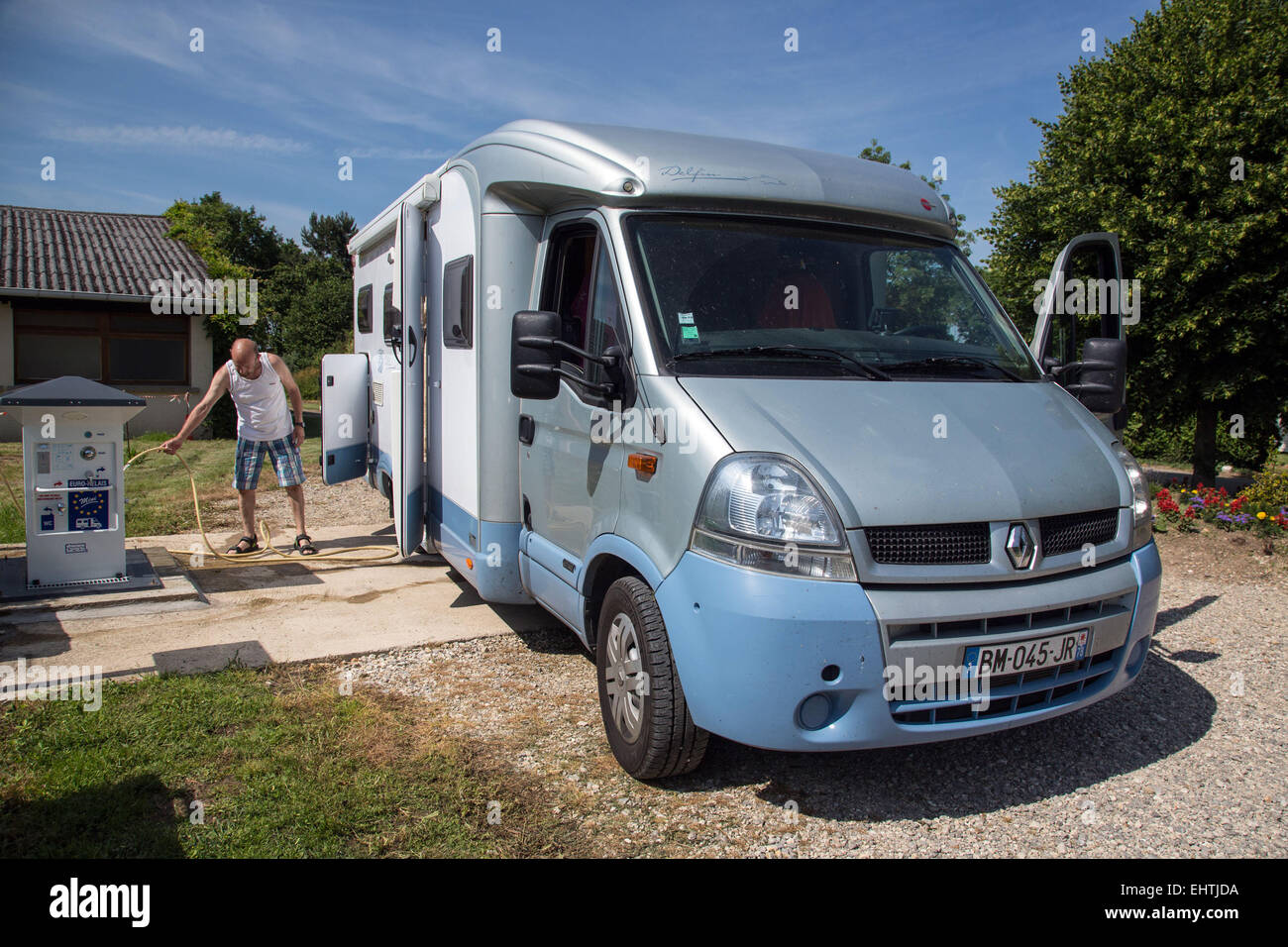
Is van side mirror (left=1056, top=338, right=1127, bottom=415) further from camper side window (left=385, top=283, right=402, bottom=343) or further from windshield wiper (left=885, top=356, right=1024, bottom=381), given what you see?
camper side window (left=385, top=283, right=402, bottom=343)

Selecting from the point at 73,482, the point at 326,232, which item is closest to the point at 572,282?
the point at 73,482

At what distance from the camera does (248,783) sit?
351cm

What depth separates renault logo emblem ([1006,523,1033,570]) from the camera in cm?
312

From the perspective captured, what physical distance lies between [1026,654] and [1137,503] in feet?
3.16

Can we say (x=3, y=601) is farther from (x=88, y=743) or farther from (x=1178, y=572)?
(x=1178, y=572)

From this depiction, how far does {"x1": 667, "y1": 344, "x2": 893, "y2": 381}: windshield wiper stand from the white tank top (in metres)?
4.85

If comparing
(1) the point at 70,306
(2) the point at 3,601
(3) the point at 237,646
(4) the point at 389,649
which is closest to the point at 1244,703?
(4) the point at 389,649

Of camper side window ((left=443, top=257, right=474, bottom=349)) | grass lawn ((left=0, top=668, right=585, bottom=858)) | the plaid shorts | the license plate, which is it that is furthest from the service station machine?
the license plate

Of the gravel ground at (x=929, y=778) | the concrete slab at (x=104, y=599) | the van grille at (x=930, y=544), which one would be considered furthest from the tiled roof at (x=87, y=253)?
the van grille at (x=930, y=544)

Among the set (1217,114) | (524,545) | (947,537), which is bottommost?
(524,545)

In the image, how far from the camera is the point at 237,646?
5.11 metres

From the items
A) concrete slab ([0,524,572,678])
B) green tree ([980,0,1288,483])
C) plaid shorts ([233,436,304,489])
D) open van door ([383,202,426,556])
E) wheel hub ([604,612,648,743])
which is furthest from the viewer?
green tree ([980,0,1288,483])

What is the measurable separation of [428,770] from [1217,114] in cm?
1247

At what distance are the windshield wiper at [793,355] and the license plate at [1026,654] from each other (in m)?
1.14
